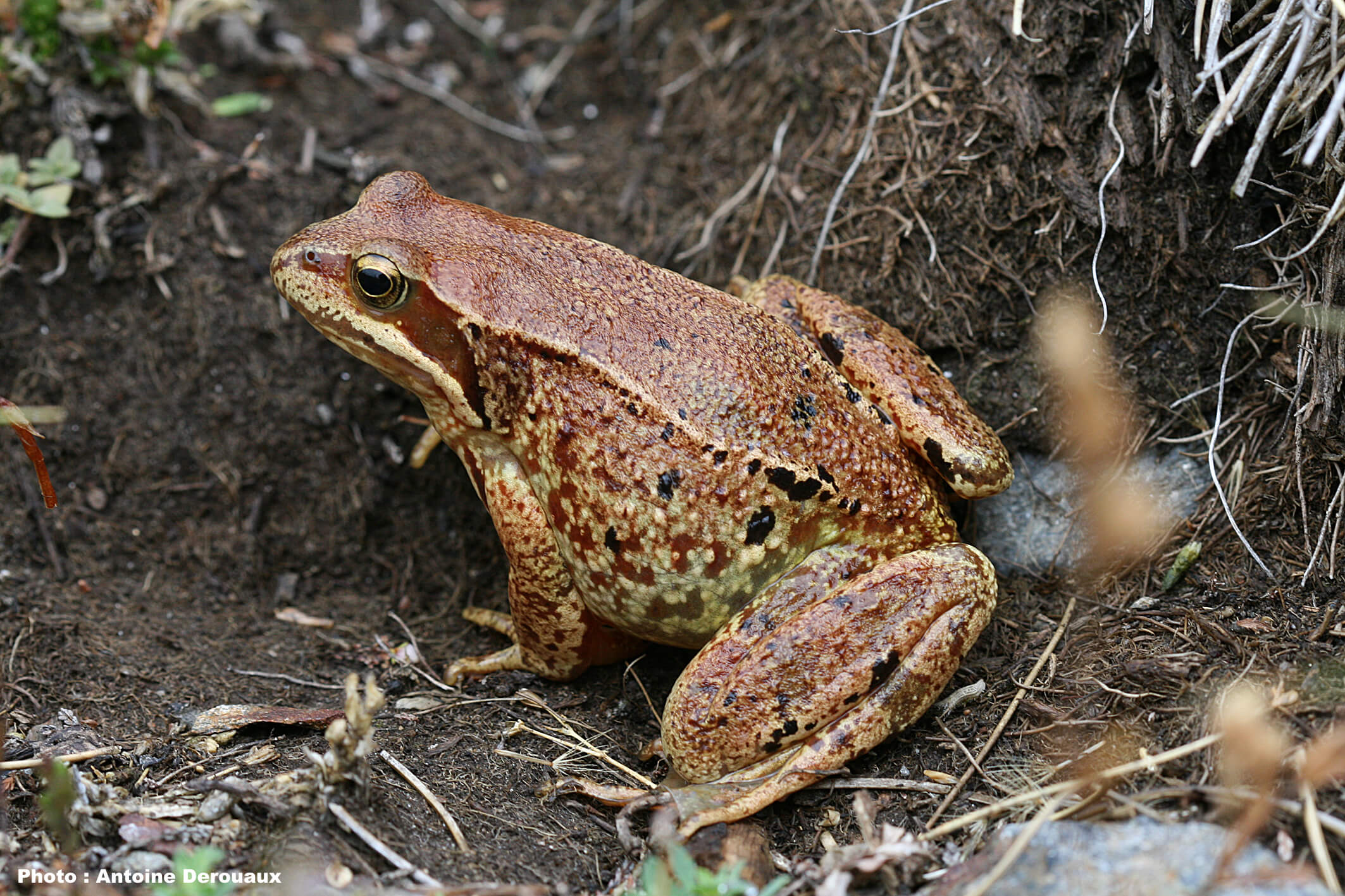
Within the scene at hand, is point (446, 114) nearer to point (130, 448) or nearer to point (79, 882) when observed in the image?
point (130, 448)

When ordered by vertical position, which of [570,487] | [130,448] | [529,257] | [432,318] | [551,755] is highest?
[529,257]

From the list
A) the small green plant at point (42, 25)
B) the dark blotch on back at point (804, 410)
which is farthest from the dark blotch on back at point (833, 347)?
the small green plant at point (42, 25)

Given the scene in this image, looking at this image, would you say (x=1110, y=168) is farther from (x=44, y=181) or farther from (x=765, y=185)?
(x=44, y=181)

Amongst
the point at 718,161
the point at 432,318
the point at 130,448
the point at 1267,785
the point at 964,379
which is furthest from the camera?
the point at 718,161

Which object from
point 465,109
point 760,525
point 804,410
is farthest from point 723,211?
point 760,525

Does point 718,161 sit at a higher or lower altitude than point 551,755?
higher

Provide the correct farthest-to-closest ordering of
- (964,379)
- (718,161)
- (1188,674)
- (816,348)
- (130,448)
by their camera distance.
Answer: (718,161) → (130,448) → (964,379) → (816,348) → (1188,674)

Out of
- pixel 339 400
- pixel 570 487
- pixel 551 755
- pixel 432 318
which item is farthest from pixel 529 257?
pixel 551 755

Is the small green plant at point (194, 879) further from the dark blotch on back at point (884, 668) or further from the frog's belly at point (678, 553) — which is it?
the dark blotch on back at point (884, 668)
